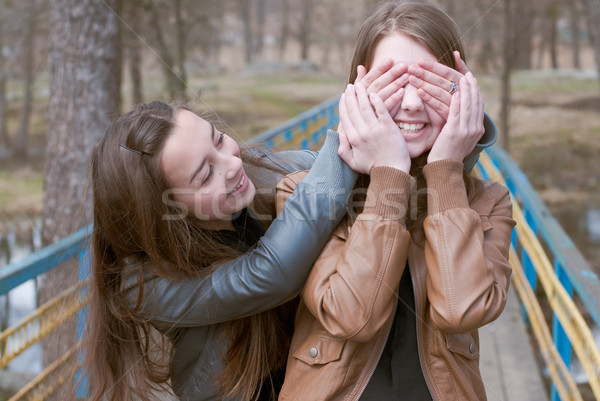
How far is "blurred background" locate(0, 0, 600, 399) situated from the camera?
15.3 feet

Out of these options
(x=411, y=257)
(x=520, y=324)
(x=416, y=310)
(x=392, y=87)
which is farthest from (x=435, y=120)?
(x=520, y=324)

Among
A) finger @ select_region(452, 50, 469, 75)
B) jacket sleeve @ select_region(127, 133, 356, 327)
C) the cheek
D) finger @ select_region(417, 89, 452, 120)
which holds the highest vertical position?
finger @ select_region(452, 50, 469, 75)

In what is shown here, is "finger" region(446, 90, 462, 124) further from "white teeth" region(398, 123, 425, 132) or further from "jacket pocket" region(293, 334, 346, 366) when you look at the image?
"jacket pocket" region(293, 334, 346, 366)

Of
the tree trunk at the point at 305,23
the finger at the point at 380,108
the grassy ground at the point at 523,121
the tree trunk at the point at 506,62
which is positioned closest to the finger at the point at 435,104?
the finger at the point at 380,108

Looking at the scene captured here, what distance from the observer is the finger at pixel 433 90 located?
177 cm

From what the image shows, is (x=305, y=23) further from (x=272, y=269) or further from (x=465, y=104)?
(x=272, y=269)

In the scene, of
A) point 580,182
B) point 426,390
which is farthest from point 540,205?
point 580,182

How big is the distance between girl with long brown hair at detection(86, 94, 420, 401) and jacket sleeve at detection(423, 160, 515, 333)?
0.60 ft

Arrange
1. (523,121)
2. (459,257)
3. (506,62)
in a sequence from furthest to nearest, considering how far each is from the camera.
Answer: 1. (523,121)
2. (506,62)
3. (459,257)

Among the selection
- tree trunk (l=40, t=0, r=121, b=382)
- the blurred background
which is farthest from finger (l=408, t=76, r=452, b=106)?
tree trunk (l=40, t=0, r=121, b=382)

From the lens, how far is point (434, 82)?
1.78 metres

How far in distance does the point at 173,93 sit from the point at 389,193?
7886mm

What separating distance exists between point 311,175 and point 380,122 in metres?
0.25

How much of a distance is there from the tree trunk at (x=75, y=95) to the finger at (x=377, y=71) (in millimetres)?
3056
